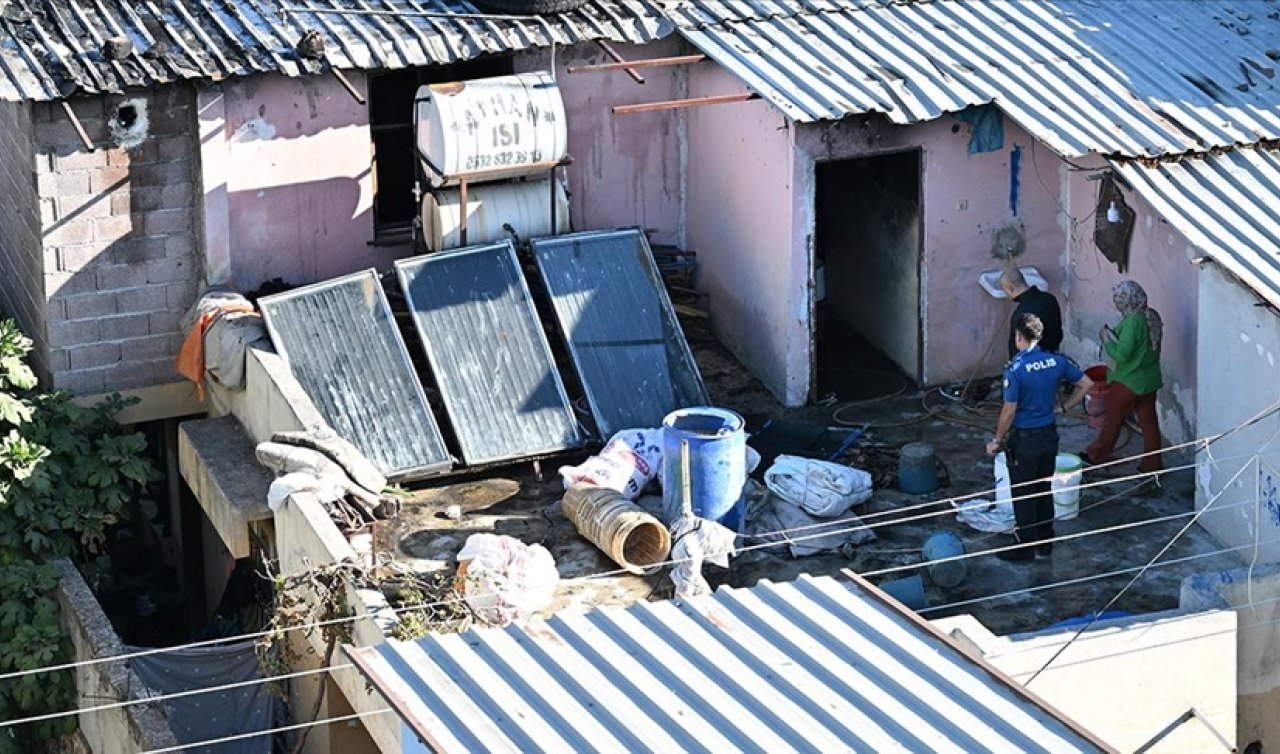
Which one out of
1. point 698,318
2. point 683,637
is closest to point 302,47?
point 698,318

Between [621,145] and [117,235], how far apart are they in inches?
166

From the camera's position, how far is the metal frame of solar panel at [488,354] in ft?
56.3

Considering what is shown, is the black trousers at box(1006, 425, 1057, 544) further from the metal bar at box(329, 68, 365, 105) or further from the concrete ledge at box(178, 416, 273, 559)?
the metal bar at box(329, 68, 365, 105)

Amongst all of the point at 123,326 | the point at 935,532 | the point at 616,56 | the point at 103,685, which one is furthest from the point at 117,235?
the point at 935,532

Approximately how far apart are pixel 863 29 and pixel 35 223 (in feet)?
22.1

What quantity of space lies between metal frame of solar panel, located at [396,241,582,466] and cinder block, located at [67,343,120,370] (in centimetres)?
237

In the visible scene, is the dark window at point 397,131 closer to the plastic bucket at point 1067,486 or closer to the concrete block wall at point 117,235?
the concrete block wall at point 117,235

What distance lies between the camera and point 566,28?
18.3 meters

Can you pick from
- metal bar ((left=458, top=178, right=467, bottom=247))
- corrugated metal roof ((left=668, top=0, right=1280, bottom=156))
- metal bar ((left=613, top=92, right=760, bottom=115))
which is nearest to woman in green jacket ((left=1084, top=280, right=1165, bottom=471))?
corrugated metal roof ((left=668, top=0, right=1280, bottom=156))

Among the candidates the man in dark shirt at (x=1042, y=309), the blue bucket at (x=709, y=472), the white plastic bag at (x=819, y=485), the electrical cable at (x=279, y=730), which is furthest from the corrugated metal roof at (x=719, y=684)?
the man in dark shirt at (x=1042, y=309)

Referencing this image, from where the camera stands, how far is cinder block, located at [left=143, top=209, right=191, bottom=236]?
17703 millimetres

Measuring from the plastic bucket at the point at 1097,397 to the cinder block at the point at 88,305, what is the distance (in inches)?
296

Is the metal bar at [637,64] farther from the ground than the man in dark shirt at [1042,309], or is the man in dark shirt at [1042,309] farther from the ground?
the metal bar at [637,64]

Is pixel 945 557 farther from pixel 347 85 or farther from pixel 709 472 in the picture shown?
pixel 347 85
